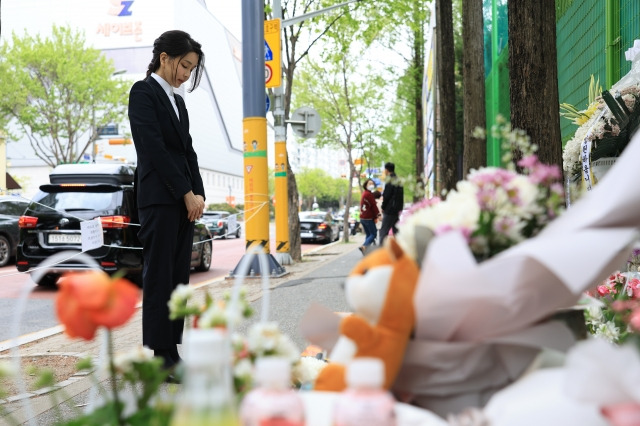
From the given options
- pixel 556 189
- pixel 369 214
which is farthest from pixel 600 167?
pixel 369 214

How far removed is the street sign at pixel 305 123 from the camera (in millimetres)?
13219

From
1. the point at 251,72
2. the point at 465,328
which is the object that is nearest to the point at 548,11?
the point at 465,328

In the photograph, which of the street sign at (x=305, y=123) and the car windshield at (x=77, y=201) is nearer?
the car windshield at (x=77, y=201)

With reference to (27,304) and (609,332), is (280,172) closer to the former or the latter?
(27,304)

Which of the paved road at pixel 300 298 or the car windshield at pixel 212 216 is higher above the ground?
the car windshield at pixel 212 216

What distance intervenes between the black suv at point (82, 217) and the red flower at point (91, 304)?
8.32m

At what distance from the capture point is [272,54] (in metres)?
12.1

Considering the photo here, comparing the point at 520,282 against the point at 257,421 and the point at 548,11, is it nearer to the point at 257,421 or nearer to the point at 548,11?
the point at 257,421

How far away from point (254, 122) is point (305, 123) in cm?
287

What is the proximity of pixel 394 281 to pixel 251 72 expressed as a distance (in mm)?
9646

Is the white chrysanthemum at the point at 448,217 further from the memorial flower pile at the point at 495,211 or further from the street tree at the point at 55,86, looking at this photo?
the street tree at the point at 55,86

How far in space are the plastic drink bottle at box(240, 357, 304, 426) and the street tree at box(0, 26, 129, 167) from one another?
35466mm

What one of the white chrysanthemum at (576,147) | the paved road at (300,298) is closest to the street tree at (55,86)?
the paved road at (300,298)

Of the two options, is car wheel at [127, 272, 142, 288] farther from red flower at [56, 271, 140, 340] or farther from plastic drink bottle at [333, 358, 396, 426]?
plastic drink bottle at [333, 358, 396, 426]
